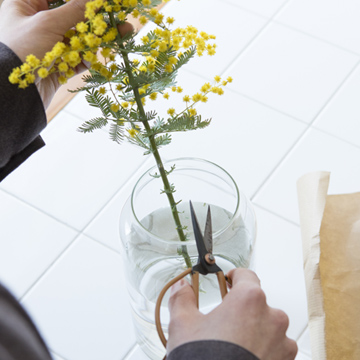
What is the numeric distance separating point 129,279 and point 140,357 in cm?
21

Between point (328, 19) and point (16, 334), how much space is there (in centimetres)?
131

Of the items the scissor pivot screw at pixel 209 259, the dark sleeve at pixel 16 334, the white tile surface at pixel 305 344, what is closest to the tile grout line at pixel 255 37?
the white tile surface at pixel 305 344

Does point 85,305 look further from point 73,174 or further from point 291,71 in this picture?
point 291,71

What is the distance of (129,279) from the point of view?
76 cm

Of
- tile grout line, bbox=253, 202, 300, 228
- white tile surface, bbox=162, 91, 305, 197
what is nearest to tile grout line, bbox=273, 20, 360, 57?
white tile surface, bbox=162, 91, 305, 197

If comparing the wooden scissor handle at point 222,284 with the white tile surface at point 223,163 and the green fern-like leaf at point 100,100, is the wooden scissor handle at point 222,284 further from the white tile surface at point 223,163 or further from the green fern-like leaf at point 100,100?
the white tile surface at point 223,163

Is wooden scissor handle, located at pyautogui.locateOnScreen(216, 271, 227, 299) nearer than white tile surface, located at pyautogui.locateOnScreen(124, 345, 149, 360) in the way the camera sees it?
Yes

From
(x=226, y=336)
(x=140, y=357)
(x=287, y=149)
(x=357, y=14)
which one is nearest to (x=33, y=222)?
(x=140, y=357)

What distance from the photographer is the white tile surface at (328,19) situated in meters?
1.34

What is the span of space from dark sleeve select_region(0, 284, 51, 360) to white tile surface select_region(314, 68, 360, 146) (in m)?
1.01

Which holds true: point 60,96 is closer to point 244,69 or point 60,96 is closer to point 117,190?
point 117,190

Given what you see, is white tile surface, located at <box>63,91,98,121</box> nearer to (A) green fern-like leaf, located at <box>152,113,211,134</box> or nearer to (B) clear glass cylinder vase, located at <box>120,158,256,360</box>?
(B) clear glass cylinder vase, located at <box>120,158,256,360</box>

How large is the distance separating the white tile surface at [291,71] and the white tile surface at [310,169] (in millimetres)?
76

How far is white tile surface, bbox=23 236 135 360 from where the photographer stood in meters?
0.92
